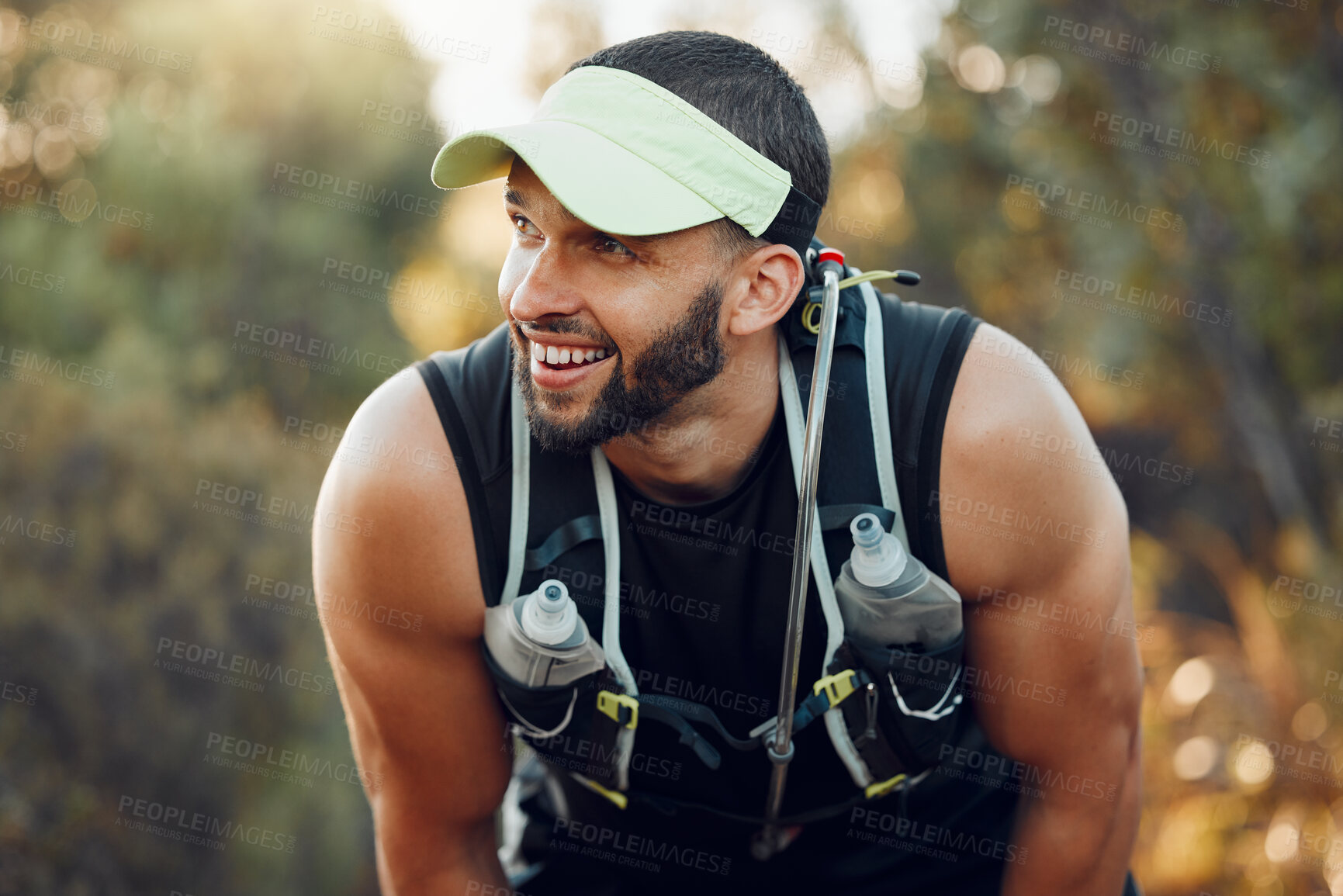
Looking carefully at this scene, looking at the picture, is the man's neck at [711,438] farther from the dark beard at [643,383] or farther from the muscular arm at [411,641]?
the muscular arm at [411,641]

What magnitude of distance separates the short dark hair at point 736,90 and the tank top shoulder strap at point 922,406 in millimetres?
395

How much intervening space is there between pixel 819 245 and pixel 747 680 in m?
1.01

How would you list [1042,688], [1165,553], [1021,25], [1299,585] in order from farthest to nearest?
[1165,553], [1021,25], [1299,585], [1042,688]

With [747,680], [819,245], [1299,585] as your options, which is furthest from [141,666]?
[1299,585]

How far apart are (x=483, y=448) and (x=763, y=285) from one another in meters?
0.70

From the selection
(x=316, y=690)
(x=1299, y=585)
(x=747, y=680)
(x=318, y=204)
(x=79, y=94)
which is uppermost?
(x=79, y=94)

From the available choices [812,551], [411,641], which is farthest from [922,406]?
[411,641]

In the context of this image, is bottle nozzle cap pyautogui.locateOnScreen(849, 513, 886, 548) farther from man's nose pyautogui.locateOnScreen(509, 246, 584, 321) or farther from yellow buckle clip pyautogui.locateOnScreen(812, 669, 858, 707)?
man's nose pyautogui.locateOnScreen(509, 246, 584, 321)

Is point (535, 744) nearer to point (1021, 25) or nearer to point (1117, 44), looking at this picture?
point (1117, 44)

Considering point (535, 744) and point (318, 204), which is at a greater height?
point (318, 204)

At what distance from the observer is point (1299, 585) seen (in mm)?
5836

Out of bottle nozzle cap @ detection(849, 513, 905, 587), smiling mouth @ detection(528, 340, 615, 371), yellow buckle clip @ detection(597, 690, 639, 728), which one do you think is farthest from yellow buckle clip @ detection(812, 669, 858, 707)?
smiling mouth @ detection(528, 340, 615, 371)

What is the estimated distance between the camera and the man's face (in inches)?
77.9

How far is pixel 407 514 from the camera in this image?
7.02 ft
